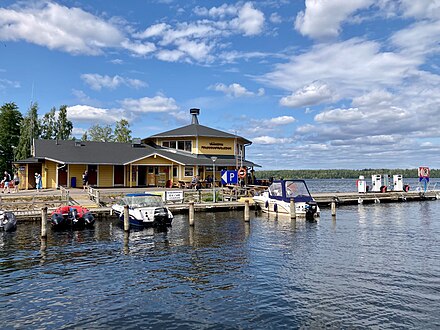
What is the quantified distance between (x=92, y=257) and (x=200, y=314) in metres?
8.06

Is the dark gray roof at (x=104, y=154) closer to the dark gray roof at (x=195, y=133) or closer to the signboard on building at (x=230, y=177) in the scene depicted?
the dark gray roof at (x=195, y=133)

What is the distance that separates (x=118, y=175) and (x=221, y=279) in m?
29.9

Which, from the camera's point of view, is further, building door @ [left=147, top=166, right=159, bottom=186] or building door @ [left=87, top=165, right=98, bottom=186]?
building door @ [left=147, top=166, right=159, bottom=186]

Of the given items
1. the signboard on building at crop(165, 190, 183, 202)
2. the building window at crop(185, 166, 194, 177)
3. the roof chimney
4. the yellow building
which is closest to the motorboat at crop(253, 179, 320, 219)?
the signboard on building at crop(165, 190, 183, 202)

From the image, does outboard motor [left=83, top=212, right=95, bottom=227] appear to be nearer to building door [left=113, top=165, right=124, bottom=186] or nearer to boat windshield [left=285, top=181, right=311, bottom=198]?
boat windshield [left=285, top=181, right=311, bottom=198]

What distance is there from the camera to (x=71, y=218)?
→ 2352cm

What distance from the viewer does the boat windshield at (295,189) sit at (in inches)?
1172

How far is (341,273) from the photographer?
13883mm

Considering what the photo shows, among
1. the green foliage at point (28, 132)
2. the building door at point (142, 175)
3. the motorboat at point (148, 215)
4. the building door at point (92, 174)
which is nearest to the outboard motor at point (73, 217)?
the motorboat at point (148, 215)

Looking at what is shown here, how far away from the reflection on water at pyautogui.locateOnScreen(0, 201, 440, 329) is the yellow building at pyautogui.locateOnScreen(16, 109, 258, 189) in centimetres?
1613

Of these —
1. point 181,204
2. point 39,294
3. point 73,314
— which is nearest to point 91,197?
point 181,204

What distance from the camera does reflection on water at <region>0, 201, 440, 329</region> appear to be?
394 inches

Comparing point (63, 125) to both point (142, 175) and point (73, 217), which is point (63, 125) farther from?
point (73, 217)

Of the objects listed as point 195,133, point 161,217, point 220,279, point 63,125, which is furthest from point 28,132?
point 220,279
